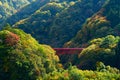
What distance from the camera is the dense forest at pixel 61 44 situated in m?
53.9

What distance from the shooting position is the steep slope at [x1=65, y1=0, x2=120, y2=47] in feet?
311

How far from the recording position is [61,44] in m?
116

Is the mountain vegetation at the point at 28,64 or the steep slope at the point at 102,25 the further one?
the steep slope at the point at 102,25

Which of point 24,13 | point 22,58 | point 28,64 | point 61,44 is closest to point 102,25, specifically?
point 61,44

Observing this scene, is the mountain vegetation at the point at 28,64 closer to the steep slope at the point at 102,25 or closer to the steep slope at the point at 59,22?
the steep slope at the point at 102,25

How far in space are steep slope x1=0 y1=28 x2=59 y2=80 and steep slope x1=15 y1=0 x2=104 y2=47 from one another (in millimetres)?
53879

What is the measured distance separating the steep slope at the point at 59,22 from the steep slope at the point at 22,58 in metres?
53.9

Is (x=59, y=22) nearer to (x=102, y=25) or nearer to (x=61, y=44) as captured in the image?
(x=61, y=44)

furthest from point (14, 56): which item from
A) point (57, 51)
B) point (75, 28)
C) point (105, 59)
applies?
point (75, 28)

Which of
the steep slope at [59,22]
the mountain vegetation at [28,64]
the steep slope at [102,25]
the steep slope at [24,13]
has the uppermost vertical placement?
the steep slope at [24,13]

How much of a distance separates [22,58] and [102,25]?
44.7m

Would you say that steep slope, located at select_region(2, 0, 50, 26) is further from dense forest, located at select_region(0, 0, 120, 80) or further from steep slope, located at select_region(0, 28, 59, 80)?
steep slope, located at select_region(0, 28, 59, 80)

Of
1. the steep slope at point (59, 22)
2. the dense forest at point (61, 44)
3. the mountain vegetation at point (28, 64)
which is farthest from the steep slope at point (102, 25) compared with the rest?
the mountain vegetation at point (28, 64)

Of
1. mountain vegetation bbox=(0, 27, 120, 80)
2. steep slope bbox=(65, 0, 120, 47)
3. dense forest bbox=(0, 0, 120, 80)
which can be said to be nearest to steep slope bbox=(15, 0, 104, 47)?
dense forest bbox=(0, 0, 120, 80)
